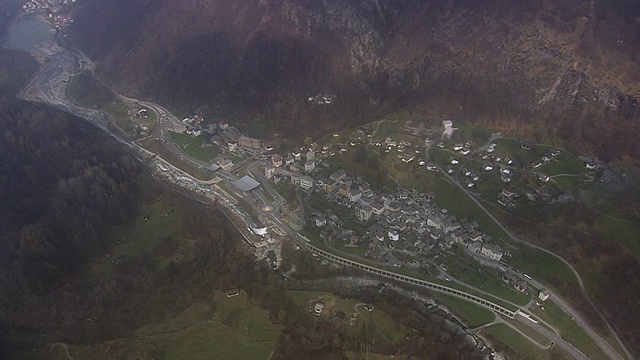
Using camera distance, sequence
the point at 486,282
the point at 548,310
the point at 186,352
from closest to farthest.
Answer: the point at 186,352 < the point at 548,310 < the point at 486,282

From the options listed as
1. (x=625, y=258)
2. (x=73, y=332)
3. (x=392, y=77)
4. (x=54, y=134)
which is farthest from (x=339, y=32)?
(x=73, y=332)

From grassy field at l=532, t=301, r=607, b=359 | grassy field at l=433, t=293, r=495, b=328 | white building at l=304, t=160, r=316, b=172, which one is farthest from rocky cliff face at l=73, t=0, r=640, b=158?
grassy field at l=433, t=293, r=495, b=328

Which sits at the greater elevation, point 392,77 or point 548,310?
point 392,77

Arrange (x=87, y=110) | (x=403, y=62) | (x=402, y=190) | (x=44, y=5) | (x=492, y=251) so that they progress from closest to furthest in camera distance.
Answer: (x=492, y=251) → (x=402, y=190) → (x=403, y=62) → (x=87, y=110) → (x=44, y=5)

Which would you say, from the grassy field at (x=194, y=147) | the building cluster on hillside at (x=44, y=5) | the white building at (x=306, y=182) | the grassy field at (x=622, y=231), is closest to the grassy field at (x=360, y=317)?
the white building at (x=306, y=182)

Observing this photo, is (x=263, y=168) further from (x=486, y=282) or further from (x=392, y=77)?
(x=486, y=282)

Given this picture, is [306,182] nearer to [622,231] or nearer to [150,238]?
[150,238]

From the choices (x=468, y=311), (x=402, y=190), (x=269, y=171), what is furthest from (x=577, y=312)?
(x=269, y=171)
